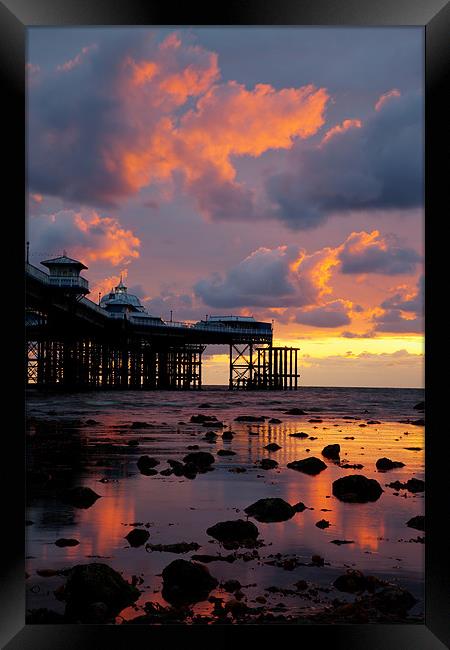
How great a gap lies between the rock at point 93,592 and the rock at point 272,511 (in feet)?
10.2

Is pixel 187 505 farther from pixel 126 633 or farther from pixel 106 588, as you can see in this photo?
pixel 126 633

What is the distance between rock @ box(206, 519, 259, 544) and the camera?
7180mm

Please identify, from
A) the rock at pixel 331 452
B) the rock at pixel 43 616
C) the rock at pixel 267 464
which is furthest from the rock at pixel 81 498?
the rock at pixel 331 452

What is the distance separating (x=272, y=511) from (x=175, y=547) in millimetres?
1710

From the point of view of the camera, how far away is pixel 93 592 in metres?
5.08

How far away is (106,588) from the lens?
5.11 meters

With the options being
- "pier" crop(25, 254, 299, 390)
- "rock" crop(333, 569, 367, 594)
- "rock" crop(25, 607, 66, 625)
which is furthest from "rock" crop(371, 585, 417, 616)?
"pier" crop(25, 254, 299, 390)

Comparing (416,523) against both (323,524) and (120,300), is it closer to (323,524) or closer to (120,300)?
(323,524)

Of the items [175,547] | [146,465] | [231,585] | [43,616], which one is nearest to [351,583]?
[231,585]

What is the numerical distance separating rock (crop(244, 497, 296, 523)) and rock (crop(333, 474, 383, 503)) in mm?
1811

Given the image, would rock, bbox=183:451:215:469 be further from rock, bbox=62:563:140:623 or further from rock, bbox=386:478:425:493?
rock, bbox=62:563:140:623

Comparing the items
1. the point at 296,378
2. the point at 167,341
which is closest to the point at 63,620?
the point at 167,341

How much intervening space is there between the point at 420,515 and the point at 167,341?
55340 millimetres
